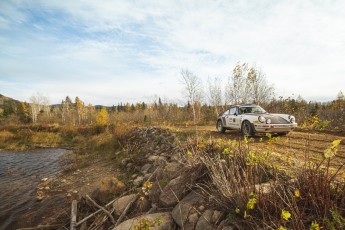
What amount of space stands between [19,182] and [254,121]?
36.4 feet

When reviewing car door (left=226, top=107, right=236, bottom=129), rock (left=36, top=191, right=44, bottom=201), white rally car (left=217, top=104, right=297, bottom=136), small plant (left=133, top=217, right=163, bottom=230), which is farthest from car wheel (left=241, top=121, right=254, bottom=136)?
rock (left=36, top=191, right=44, bottom=201)

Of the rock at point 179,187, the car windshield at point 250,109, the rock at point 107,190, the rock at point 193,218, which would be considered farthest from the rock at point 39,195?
the car windshield at point 250,109

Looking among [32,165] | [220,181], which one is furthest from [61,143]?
[220,181]

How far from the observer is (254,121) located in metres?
6.57

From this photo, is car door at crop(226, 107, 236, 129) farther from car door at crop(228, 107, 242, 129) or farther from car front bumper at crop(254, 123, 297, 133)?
car front bumper at crop(254, 123, 297, 133)

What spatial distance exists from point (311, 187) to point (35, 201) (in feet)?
28.8

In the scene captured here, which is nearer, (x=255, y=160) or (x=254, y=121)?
(x=255, y=160)

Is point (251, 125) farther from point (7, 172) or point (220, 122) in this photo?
Answer: point (7, 172)

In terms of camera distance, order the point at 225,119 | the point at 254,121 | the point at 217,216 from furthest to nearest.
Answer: the point at 225,119 < the point at 254,121 < the point at 217,216

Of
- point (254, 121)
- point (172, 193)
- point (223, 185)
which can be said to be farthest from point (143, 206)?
point (254, 121)

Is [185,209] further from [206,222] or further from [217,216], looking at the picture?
[217,216]

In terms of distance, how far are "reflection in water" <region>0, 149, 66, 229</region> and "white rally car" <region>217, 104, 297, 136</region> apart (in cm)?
851

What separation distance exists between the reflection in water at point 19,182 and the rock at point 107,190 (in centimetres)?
282

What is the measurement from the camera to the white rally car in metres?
Answer: 7.48
